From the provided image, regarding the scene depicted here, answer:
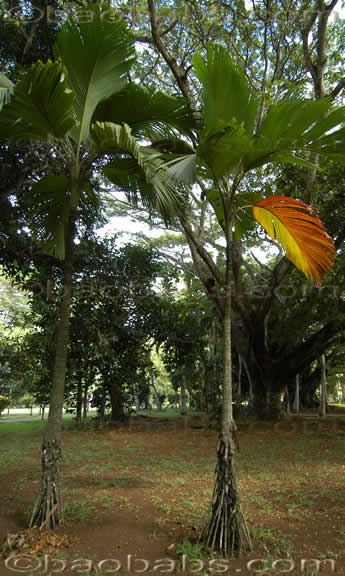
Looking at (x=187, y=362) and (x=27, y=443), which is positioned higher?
(x=187, y=362)

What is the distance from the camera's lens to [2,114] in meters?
3.66

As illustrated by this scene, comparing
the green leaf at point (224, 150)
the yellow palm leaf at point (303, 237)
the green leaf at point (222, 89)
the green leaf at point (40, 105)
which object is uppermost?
the green leaf at point (222, 89)

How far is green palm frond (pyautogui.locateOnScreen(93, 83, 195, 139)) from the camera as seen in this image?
3.95 m

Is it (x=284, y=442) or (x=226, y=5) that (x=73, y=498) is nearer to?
(x=284, y=442)

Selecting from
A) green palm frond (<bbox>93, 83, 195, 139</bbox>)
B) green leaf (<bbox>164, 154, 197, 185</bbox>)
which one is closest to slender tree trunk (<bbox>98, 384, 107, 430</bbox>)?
green palm frond (<bbox>93, 83, 195, 139</bbox>)

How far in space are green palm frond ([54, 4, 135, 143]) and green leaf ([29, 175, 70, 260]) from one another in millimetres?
741

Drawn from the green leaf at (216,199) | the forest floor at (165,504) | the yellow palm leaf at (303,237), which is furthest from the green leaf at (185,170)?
the forest floor at (165,504)

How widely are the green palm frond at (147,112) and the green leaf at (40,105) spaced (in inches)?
27.0

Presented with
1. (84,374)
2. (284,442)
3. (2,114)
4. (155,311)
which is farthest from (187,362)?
(2,114)

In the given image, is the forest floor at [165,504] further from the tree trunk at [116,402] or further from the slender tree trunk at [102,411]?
the tree trunk at [116,402]

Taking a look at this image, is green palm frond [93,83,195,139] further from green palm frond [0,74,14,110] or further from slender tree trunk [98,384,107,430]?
slender tree trunk [98,384,107,430]

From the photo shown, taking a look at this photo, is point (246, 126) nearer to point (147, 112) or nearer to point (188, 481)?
point (147, 112)

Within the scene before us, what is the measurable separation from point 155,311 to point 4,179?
21.4ft

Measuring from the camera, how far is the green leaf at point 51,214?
4484 mm
